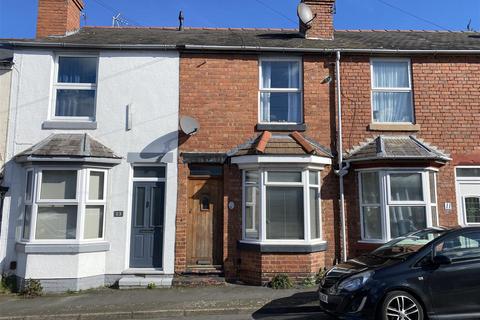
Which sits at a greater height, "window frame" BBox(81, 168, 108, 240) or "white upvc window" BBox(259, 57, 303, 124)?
"white upvc window" BBox(259, 57, 303, 124)

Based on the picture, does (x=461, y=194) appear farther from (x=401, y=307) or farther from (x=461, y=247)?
(x=401, y=307)

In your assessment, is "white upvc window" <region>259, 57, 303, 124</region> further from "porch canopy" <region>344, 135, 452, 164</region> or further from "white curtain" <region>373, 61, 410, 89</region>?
"white curtain" <region>373, 61, 410, 89</region>

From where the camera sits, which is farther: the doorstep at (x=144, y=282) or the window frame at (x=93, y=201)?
the window frame at (x=93, y=201)

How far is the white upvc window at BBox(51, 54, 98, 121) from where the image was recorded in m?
10.0

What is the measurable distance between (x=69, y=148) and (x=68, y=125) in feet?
2.55

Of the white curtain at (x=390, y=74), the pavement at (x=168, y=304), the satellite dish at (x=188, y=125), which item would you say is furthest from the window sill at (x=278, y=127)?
Result: the pavement at (x=168, y=304)

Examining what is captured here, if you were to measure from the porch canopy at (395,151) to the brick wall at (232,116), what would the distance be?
747 millimetres

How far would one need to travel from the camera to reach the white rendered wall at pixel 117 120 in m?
9.43

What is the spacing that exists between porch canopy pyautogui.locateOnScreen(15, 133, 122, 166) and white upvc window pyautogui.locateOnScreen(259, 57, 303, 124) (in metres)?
3.74

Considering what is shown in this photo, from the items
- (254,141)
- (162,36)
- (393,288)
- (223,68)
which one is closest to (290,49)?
(223,68)

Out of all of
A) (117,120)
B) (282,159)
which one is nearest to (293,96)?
(282,159)

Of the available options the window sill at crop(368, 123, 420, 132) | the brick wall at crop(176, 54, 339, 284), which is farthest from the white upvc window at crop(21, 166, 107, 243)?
the window sill at crop(368, 123, 420, 132)

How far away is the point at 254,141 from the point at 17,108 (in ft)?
Answer: 18.3

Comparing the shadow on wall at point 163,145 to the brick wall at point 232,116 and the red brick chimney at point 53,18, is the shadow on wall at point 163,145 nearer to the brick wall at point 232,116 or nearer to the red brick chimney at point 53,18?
the brick wall at point 232,116
